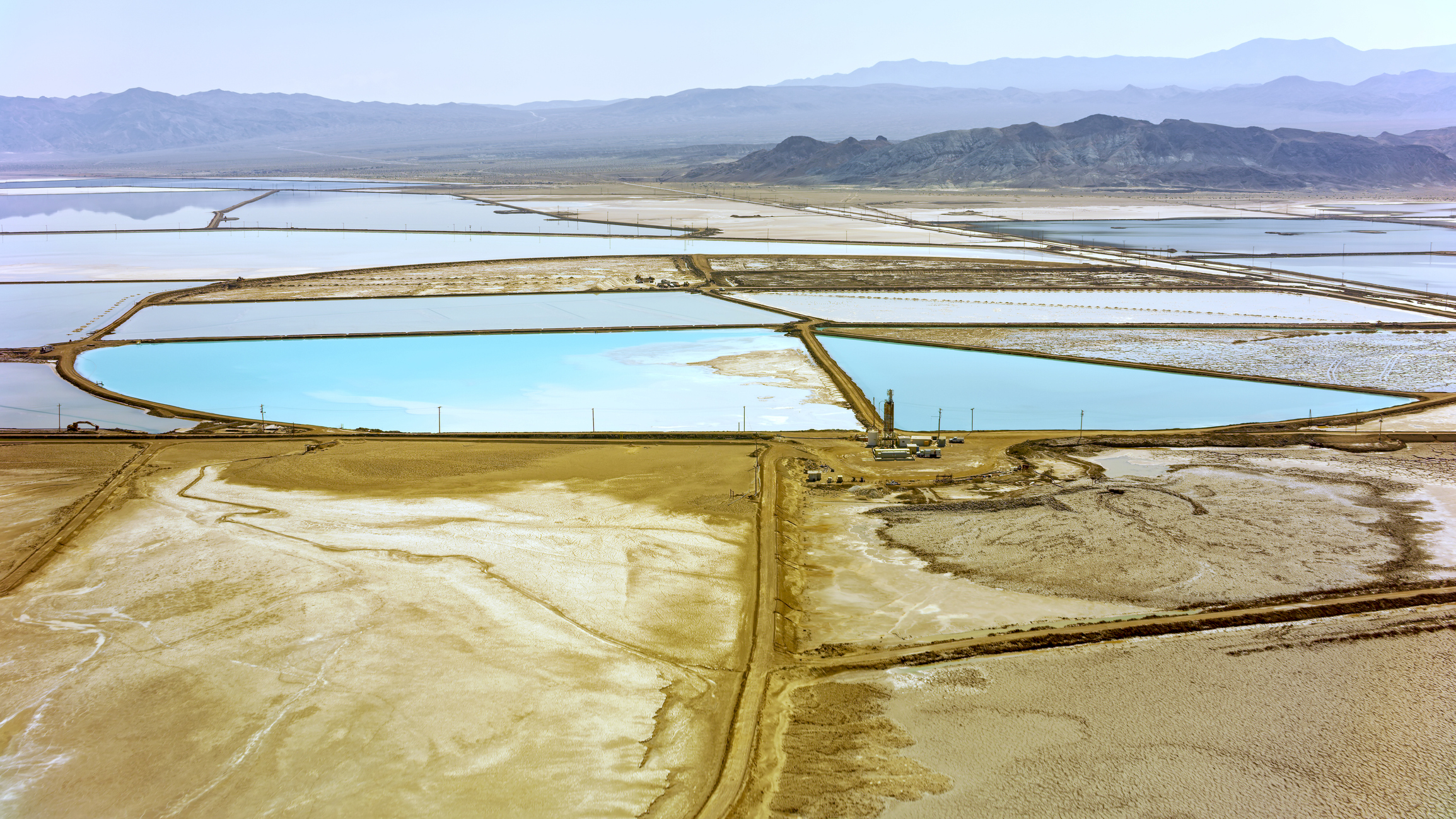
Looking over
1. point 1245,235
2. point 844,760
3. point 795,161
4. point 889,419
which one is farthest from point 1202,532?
point 795,161

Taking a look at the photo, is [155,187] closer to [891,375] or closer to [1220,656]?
[891,375]

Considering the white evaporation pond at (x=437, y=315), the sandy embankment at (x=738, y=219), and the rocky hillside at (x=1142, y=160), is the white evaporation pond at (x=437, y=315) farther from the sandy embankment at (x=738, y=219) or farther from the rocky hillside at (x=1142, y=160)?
the rocky hillside at (x=1142, y=160)

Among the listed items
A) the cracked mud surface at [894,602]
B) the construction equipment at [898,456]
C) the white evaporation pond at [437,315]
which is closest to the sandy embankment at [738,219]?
the white evaporation pond at [437,315]

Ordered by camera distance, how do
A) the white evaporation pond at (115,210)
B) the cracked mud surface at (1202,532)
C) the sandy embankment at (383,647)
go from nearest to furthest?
the sandy embankment at (383,647) → the cracked mud surface at (1202,532) → the white evaporation pond at (115,210)

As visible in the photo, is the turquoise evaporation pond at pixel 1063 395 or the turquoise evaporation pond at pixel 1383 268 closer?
the turquoise evaporation pond at pixel 1063 395

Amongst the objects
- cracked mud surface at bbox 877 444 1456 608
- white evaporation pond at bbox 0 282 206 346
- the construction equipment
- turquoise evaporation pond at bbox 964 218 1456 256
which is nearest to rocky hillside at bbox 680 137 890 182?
turquoise evaporation pond at bbox 964 218 1456 256

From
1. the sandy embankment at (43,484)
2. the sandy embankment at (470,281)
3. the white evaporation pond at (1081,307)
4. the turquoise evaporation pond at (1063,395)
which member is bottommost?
the sandy embankment at (43,484)

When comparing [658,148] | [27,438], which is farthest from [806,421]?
[658,148]
